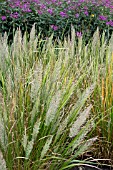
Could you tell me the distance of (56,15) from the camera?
494 centimetres

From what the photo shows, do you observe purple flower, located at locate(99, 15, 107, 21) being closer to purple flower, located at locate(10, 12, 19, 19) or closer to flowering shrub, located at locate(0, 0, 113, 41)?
flowering shrub, located at locate(0, 0, 113, 41)

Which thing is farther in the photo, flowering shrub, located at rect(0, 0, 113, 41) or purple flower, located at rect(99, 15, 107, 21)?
purple flower, located at rect(99, 15, 107, 21)

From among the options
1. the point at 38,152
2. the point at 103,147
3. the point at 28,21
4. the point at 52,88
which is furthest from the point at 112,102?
the point at 28,21

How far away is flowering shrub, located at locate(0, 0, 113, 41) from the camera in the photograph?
4.68 meters

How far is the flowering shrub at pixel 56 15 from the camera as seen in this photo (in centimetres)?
468

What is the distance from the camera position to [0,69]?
89.3 inches

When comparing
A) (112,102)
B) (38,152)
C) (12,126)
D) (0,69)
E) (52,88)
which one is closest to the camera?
(12,126)

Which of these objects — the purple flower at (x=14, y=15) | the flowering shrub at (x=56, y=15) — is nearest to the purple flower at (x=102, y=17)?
the flowering shrub at (x=56, y=15)

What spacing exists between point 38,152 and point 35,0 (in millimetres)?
3985

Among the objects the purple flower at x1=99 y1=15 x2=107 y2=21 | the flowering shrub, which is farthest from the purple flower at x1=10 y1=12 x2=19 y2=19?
the purple flower at x1=99 y1=15 x2=107 y2=21

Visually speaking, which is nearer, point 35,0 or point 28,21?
point 28,21

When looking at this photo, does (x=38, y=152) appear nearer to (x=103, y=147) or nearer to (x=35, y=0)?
(x=103, y=147)

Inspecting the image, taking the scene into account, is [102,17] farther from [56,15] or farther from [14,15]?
[14,15]

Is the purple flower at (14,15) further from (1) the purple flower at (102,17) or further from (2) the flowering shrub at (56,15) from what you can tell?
(1) the purple flower at (102,17)
